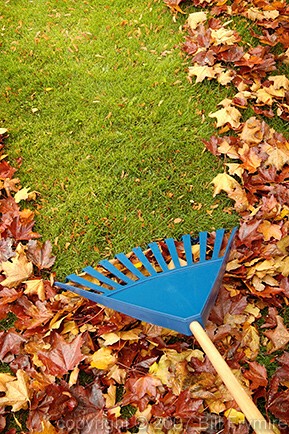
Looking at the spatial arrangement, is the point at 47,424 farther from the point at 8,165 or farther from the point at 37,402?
the point at 8,165

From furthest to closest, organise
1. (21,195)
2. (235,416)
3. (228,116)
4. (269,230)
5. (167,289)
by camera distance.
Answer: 1. (228,116)
2. (21,195)
3. (269,230)
4. (167,289)
5. (235,416)

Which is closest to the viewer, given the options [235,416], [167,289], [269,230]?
[235,416]

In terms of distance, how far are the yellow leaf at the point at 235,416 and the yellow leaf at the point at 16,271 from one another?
3.54 feet

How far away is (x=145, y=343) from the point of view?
1887 millimetres

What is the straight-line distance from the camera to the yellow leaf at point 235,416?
1665 mm

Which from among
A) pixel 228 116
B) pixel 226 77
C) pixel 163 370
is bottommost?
pixel 163 370

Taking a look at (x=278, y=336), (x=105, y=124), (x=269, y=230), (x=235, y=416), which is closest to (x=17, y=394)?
(x=235, y=416)

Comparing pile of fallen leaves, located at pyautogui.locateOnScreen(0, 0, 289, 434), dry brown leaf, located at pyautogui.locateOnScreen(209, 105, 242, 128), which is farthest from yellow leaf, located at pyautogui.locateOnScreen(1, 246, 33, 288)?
dry brown leaf, located at pyautogui.locateOnScreen(209, 105, 242, 128)

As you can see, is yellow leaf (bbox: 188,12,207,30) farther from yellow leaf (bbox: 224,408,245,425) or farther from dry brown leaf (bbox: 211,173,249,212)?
yellow leaf (bbox: 224,408,245,425)

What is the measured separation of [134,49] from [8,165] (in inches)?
48.4

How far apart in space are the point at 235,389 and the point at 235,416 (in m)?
0.37

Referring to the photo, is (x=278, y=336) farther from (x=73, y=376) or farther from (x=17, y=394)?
(x=17, y=394)

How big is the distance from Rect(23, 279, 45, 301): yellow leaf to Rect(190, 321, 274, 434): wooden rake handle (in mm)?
764

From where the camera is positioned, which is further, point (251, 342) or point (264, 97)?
point (264, 97)
